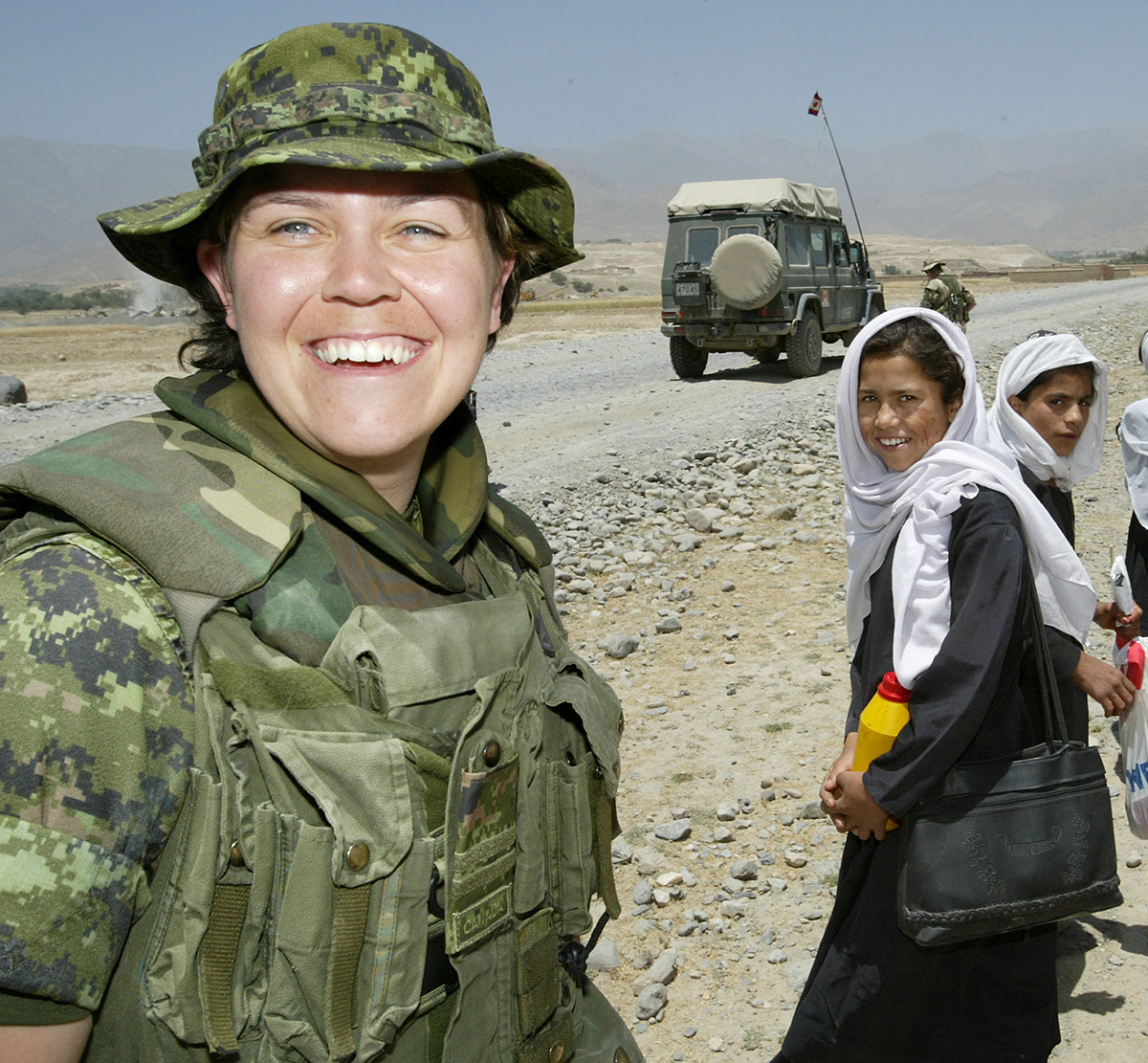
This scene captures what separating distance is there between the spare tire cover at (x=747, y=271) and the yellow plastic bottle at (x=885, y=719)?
33.6 feet

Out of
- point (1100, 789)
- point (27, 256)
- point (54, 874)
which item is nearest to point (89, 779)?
point (54, 874)

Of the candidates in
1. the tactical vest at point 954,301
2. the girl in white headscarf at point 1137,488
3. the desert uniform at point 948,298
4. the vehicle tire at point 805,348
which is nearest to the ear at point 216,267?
the girl in white headscarf at point 1137,488

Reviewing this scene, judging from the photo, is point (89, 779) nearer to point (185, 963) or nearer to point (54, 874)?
point (54, 874)

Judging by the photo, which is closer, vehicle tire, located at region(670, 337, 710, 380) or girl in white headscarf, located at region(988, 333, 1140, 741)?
girl in white headscarf, located at region(988, 333, 1140, 741)

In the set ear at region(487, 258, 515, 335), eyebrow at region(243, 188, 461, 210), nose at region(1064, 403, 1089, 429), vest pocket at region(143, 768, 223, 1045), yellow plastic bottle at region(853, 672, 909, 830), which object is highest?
eyebrow at region(243, 188, 461, 210)

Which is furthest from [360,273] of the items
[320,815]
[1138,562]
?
[1138,562]

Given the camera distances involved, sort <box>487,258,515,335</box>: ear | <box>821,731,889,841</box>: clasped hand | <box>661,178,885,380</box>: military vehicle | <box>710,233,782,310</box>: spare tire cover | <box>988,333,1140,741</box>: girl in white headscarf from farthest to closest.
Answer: <box>661,178,885,380</box>: military vehicle < <box>710,233,782,310</box>: spare tire cover < <box>988,333,1140,741</box>: girl in white headscarf < <box>821,731,889,841</box>: clasped hand < <box>487,258,515,335</box>: ear

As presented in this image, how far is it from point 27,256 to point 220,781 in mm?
182616

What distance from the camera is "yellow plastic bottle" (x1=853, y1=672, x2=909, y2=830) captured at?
6.78 feet

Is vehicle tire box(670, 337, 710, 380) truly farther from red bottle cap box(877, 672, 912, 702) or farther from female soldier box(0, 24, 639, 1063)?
female soldier box(0, 24, 639, 1063)

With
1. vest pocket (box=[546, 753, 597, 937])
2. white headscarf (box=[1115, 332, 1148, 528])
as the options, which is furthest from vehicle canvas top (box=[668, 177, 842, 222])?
vest pocket (box=[546, 753, 597, 937])

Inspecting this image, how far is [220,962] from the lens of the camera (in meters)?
1.04

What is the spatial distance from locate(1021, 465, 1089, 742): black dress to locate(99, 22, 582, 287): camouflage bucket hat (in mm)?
1609

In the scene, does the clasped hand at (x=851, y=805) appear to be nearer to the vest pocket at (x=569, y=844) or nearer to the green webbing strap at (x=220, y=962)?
the vest pocket at (x=569, y=844)
